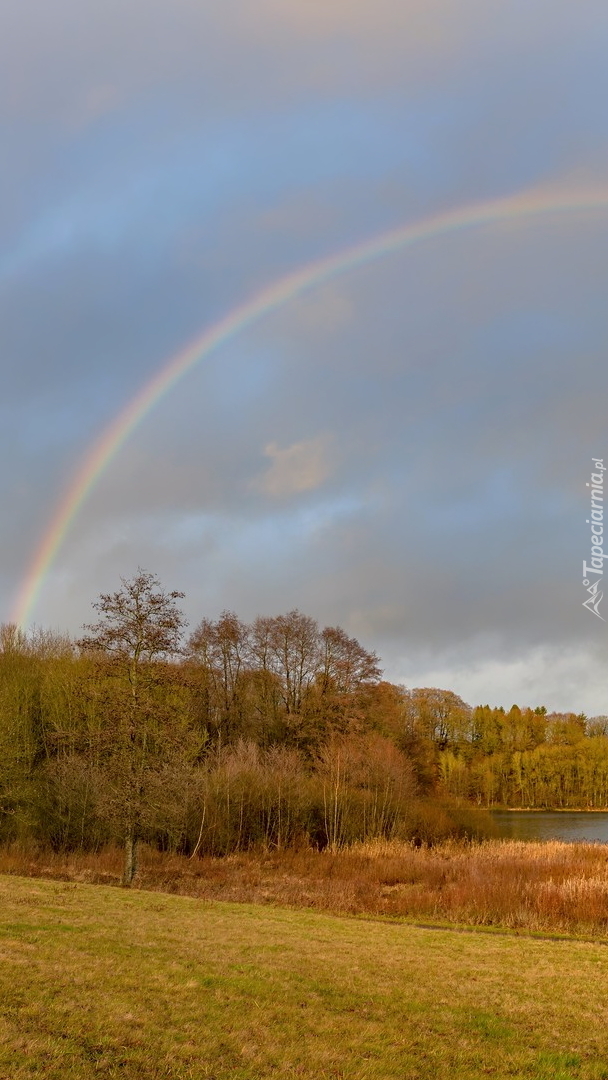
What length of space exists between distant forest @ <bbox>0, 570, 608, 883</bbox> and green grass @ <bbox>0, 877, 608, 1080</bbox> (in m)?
10.6

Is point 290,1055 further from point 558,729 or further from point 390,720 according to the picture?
point 558,729

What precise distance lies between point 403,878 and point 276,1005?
73.5 feet

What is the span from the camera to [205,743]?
53.2 meters

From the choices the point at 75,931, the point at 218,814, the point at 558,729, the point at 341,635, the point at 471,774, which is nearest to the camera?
the point at 75,931

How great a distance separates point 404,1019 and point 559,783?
102 meters

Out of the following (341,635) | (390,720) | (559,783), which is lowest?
(559,783)

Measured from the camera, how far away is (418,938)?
16.1 metres

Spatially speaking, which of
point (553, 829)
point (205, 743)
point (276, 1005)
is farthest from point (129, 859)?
point (553, 829)

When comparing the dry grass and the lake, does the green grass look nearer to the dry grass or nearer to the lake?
the dry grass

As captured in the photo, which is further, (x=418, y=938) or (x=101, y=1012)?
(x=418, y=938)

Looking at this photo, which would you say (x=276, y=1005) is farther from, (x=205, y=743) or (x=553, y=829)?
(x=553, y=829)

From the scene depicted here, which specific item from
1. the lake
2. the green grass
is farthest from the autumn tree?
the lake

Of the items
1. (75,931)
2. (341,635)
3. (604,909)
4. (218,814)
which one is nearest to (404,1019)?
(75,931)

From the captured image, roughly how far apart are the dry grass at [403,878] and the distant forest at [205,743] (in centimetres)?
208
